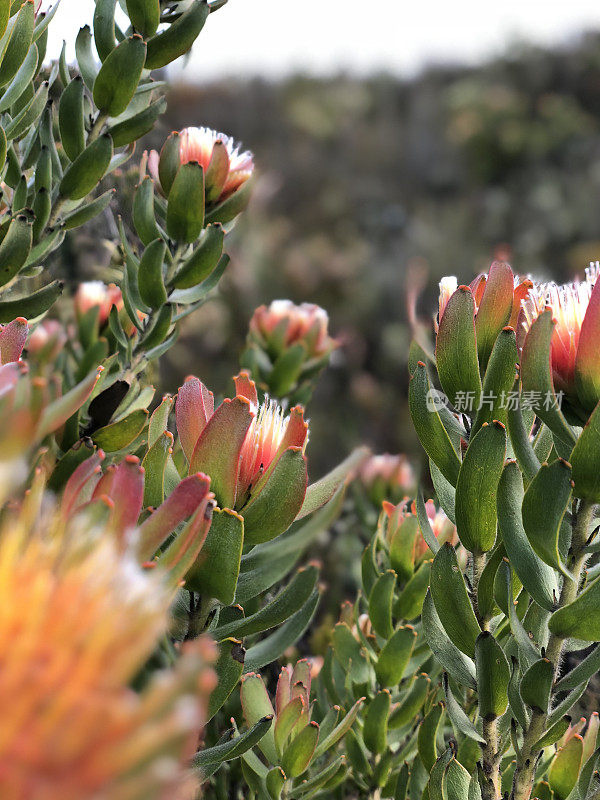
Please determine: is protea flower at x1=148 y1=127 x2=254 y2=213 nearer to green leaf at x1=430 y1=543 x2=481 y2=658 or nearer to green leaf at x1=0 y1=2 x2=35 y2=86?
green leaf at x1=0 y1=2 x2=35 y2=86

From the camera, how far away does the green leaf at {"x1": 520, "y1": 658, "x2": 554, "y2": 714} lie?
0.34 m

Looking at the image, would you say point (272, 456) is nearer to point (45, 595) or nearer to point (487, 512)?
point (487, 512)

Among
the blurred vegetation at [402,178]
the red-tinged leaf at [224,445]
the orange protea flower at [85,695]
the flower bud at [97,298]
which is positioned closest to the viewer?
the orange protea flower at [85,695]

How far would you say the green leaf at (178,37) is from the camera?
1.74ft

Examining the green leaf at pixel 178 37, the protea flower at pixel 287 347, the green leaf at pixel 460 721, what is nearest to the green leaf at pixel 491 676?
the green leaf at pixel 460 721

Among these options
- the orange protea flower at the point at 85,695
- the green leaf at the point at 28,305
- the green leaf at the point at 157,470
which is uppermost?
the orange protea flower at the point at 85,695

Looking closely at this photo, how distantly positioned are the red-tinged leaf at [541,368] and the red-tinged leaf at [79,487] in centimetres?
19

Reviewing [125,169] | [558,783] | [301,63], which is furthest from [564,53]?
[558,783]

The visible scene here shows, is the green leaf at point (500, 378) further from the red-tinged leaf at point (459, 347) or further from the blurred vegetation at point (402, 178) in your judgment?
the blurred vegetation at point (402, 178)

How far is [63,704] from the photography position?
0.13 meters

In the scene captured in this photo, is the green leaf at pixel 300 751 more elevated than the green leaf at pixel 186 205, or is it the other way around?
the green leaf at pixel 186 205

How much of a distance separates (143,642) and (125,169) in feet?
2.76

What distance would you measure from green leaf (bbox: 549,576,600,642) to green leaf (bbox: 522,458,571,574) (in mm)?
17

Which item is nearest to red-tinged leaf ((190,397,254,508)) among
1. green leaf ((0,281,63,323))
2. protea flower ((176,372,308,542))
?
protea flower ((176,372,308,542))
